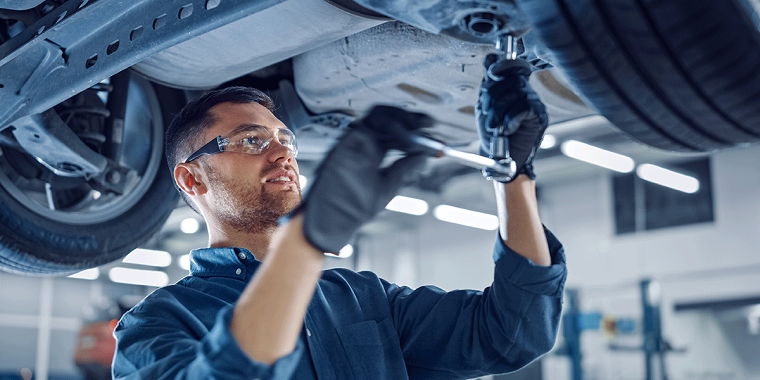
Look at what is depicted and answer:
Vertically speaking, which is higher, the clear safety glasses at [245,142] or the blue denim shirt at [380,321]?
the clear safety glasses at [245,142]

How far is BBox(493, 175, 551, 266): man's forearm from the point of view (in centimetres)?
122

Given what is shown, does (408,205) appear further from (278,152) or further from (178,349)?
(178,349)

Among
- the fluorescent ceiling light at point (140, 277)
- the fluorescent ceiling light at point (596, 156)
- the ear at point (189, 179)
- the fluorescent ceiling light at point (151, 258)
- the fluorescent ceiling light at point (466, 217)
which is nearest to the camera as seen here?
the ear at point (189, 179)

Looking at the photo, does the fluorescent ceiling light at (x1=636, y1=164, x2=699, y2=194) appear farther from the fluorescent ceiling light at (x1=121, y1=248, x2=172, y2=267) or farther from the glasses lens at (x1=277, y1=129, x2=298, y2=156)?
the fluorescent ceiling light at (x1=121, y1=248, x2=172, y2=267)

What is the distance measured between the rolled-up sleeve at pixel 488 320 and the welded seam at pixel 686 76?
422mm

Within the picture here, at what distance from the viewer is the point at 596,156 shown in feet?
23.1

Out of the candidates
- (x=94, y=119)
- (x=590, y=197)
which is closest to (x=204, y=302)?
(x=94, y=119)

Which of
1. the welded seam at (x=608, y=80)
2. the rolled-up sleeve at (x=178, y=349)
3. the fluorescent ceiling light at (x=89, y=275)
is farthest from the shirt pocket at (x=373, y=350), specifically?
the fluorescent ceiling light at (x=89, y=275)

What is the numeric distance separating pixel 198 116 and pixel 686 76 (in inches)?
42.1

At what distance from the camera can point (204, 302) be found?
1282 mm

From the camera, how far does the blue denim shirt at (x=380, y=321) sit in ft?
3.80

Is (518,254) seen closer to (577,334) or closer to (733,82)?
(733,82)

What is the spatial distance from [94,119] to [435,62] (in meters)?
1.04

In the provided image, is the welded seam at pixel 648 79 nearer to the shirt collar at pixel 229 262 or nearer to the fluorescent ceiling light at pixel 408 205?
the shirt collar at pixel 229 262
